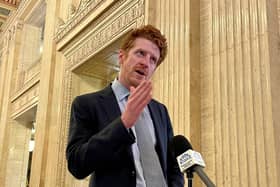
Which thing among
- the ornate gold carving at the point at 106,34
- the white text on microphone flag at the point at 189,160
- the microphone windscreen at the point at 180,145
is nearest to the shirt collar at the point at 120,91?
the microphone windscreen at the point at 180,145

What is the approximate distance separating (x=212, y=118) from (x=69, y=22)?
406 centimetres

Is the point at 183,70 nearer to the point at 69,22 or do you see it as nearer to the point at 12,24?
the point at 69,22

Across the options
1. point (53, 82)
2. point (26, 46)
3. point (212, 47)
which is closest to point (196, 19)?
point (212, 47)

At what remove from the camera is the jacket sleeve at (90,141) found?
128 cm

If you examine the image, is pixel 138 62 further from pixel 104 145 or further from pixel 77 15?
pixel 77 15

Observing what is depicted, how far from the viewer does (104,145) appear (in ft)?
4.24

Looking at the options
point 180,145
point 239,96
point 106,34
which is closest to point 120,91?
point 180,145

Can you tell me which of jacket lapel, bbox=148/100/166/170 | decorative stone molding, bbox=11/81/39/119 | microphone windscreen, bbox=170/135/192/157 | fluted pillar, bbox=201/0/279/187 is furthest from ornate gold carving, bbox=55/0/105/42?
microphone windscreen, bbox=170/135/192/157

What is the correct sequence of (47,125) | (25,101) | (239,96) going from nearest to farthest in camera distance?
(239,96)
(47,125)
(25,101)

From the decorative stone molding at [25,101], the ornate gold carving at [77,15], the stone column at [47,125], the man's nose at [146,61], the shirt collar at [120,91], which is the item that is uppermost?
the ornate gold carving at [77,15]

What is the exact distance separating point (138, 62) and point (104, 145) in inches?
14.1

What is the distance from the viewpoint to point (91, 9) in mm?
5898

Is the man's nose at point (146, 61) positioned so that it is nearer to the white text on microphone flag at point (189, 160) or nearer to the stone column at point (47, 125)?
the white text on microphone flag at point (189, 160)

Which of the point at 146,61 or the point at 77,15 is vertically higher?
the point at 77,15
